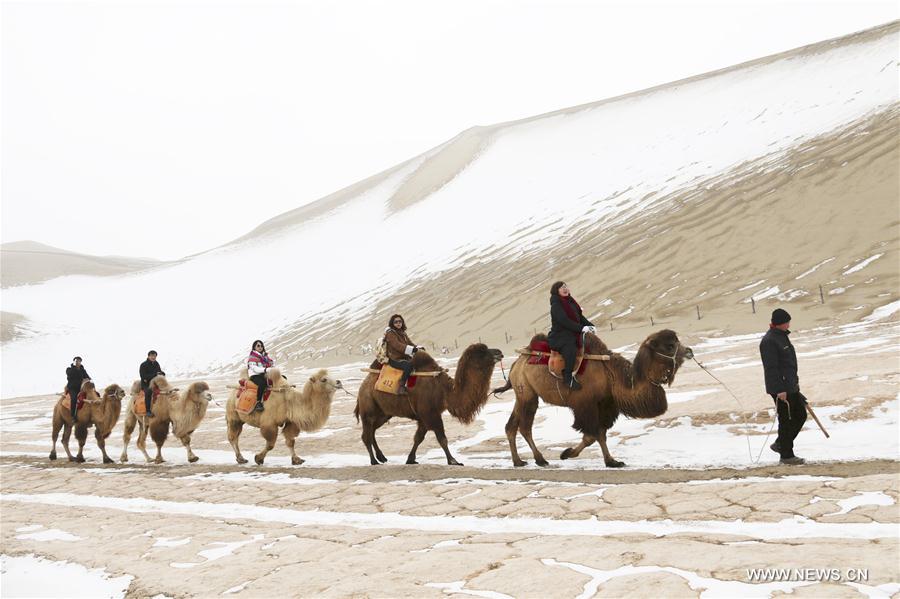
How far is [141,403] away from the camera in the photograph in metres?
16.3

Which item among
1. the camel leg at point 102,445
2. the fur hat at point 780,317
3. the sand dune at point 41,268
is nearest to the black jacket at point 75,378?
the camel leg at point 102,445

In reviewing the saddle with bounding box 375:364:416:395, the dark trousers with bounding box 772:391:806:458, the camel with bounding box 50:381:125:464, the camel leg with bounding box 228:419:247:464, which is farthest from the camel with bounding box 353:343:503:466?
the camel with bounding box 50:381:125:464

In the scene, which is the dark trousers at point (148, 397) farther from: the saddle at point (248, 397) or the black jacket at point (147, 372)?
the saddle at point (248, 397)

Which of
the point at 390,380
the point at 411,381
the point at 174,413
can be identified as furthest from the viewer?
the point at 174,413

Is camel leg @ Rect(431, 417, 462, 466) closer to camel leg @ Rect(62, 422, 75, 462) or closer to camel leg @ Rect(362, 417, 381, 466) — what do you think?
camel leg @ Rect(362, 417, 381, 466)

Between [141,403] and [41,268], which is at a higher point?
[41,268]

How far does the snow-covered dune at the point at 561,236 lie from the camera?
3516 cm

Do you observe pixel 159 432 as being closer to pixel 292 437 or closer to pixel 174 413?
pixel 174 413

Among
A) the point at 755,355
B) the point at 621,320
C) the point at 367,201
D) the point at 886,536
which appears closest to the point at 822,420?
the point at 886,536

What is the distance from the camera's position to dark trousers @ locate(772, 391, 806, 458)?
864 centimetres

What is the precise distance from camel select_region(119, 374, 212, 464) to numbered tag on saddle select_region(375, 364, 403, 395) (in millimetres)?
5240

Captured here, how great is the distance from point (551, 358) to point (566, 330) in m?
0.48

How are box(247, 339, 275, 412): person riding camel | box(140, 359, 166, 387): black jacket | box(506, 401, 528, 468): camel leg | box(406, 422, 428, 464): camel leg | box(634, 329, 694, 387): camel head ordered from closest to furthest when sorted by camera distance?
box(634, 329, 694, 387): camel head < box(506, 401, 528, 468): camel leg < box(406, 422, 428, 464): camel leg < box(247, 339, 275, 412): person riding camel < box(140, 359, 166, 387): black jacket

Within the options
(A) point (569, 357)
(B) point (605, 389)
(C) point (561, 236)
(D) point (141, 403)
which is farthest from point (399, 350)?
(C) point (561, 236)
